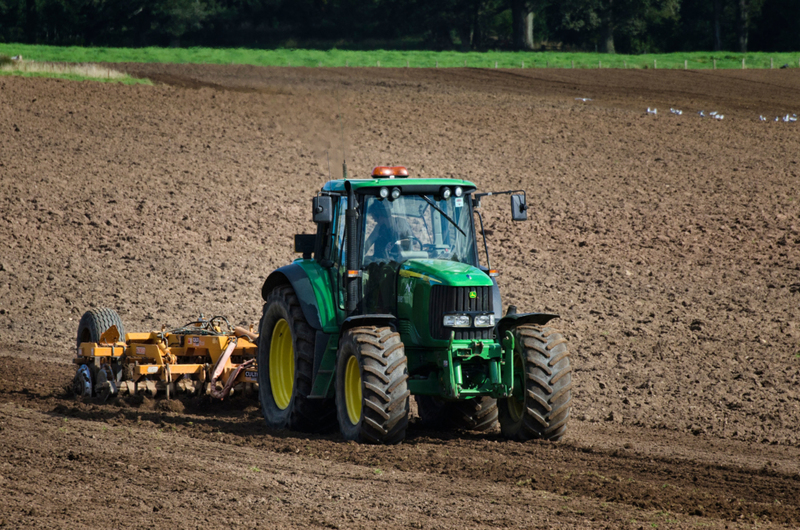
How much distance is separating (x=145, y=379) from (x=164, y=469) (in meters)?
3.47

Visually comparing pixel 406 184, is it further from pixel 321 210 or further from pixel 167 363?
pixel 167 363

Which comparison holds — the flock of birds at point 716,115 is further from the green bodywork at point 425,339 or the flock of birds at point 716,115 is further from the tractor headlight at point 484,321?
the tractor headlight at point 484,321

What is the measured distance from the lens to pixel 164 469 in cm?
704

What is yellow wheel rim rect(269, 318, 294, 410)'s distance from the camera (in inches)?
377

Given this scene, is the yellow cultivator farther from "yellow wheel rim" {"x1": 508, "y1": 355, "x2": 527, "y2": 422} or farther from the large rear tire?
"yellow wheel rim" {"x1": 508, "y1": 355, "x2": 527, "y2": 422}

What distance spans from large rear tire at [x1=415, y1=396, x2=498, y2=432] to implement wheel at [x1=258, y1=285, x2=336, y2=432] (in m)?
1.09

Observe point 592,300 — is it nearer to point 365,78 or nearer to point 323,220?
point 323,220

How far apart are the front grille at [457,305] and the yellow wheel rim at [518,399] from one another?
0.43 m

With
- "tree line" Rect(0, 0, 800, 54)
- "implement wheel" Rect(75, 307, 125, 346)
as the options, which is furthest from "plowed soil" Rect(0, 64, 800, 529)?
"tree line" Rect(0, 0, 800, 54)

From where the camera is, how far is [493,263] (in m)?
17.8

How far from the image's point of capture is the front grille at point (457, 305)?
313 inches

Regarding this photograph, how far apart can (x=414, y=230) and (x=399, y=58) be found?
43.8 m

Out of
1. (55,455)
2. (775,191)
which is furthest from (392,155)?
(55,455)

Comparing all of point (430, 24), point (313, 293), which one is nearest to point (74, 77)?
point (313, 293)
